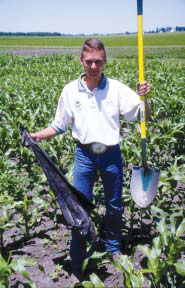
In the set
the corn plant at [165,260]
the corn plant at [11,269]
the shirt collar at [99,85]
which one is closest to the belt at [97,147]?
the shirt collar at [99,85]

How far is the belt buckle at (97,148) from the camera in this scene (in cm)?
246

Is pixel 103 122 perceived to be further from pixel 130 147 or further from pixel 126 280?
pixel 130 147

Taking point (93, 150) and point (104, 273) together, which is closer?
point (93, 150)

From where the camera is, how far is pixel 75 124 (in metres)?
2.51

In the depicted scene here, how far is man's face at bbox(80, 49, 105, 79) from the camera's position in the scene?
230 cm

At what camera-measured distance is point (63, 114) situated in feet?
8.52

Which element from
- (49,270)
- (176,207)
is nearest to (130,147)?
(176,207)

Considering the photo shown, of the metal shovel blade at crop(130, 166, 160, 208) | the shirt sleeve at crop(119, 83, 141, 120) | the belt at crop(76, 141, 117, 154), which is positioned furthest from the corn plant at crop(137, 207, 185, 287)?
the shirt sleeve at crop(119, 83, 141, 120)

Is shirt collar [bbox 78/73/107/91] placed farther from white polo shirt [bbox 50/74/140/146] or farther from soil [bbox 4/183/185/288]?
soil [bbox 4/183/185/288]

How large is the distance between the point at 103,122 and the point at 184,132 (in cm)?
348

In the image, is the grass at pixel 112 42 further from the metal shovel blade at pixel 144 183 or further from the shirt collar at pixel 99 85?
the shirt collar at pixel 99 85

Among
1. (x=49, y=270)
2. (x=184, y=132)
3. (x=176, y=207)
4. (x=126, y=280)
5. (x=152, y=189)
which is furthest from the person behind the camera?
(x=184, y=132)

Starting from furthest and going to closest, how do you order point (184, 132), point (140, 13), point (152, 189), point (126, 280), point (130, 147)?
point (184, 132), point (130, 147), point (152, 189), point (140, 13), point (126, 280)

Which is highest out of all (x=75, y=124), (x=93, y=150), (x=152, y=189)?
(x=75, y=124)
